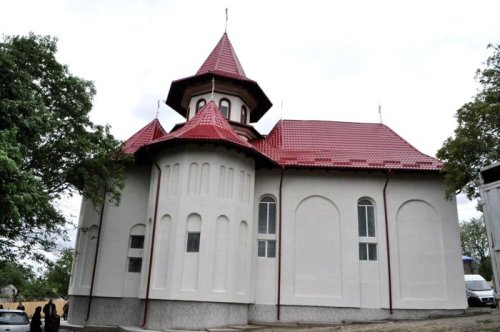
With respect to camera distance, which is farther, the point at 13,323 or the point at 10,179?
the point at 13,323

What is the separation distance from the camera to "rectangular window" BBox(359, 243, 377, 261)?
58.2 feet

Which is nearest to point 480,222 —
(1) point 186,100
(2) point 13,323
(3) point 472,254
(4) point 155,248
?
(3) point 472,254

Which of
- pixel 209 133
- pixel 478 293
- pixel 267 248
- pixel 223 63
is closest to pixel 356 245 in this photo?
pixel 267 248

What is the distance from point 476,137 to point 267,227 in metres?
8.83

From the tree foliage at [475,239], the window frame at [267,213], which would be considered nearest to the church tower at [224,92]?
the window frame at [267,213]

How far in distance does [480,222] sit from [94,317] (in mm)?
55767

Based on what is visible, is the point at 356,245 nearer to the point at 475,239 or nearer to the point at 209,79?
the point at 209,79

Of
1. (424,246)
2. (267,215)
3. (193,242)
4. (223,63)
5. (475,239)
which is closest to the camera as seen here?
(193,242)

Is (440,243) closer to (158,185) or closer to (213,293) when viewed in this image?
(213,293)

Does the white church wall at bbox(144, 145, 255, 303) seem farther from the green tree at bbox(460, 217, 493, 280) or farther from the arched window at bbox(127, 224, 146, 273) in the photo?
the green tree at bbox(460, 217, 493, 280)

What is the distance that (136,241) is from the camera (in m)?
17.9

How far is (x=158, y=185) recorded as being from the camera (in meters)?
16.8

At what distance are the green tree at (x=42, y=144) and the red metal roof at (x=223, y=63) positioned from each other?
7716 millimetres

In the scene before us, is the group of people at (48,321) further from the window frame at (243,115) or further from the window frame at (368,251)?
the window frame at (368,251)
